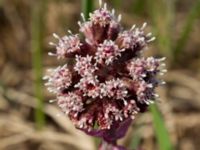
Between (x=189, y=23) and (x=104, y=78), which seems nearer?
(x=104, y=78)

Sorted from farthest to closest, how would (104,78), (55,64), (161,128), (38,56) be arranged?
1. (55,64)
2. (38,56)
3. (161,128)
4. (104,78)

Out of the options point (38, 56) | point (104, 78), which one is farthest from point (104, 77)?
point (38, 56)

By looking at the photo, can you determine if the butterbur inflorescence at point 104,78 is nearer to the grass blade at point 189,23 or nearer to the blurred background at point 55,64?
the blurred background at point 55,64

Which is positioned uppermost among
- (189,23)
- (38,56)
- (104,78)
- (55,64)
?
(55,64)

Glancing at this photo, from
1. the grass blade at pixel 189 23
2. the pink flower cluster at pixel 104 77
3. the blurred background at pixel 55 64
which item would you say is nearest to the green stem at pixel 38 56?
the blurred background at pixel 55 64

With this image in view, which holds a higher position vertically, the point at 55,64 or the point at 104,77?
the point at 55,64

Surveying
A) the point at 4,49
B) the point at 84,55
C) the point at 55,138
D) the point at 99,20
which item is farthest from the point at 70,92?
the point at 4,49

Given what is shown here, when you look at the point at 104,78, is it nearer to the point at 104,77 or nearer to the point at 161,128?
the point at 104,77
